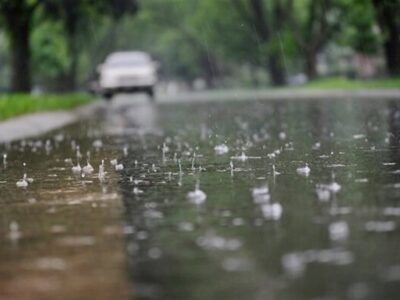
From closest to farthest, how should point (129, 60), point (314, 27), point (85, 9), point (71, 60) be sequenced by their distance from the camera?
1. point (85, 9)
2. point (129, 60)
3. point (71, 60)
4. point (314, 27)

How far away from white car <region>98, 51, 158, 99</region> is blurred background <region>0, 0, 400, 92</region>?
6.56ft

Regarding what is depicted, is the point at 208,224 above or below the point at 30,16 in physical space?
below

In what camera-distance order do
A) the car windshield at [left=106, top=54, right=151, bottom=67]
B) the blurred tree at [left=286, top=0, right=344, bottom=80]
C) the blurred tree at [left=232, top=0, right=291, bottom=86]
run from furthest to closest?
the blurred tree at [left=232, top=0, right=291, bottom=86], the blurred tree at [left=286, top=0, right=344, bottom=80], the car windshield at [left=106, top=54, right=151, bottom=67]

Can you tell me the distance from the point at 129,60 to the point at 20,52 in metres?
12.3

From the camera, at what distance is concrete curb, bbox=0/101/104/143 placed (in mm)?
21047

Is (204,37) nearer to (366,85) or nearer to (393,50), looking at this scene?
(366,85)

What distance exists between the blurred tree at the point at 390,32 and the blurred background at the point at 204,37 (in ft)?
0.15

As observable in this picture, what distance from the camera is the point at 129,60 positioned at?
4800cm

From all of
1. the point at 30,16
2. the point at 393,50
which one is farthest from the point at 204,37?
the point at 30,16

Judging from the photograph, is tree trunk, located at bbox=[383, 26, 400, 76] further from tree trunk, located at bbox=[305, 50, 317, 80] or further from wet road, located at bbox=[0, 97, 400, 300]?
wet road, located at bbox=[0, 97, 400, 300]

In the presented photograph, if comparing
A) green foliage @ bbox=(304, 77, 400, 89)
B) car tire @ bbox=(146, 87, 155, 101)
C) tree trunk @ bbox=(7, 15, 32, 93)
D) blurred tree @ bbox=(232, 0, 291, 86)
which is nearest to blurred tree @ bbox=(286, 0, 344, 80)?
blurred tree @ bbox=(232, 0, 291, 86)

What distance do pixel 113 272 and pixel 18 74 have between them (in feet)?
103

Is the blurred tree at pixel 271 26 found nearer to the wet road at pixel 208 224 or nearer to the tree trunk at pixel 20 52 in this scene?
the tree trunk at pixel 20 52

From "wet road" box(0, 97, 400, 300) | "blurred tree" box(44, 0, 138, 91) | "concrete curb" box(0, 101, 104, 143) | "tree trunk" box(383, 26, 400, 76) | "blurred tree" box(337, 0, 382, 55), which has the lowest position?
→ "wet road" box(0, 97, 400, 300)
